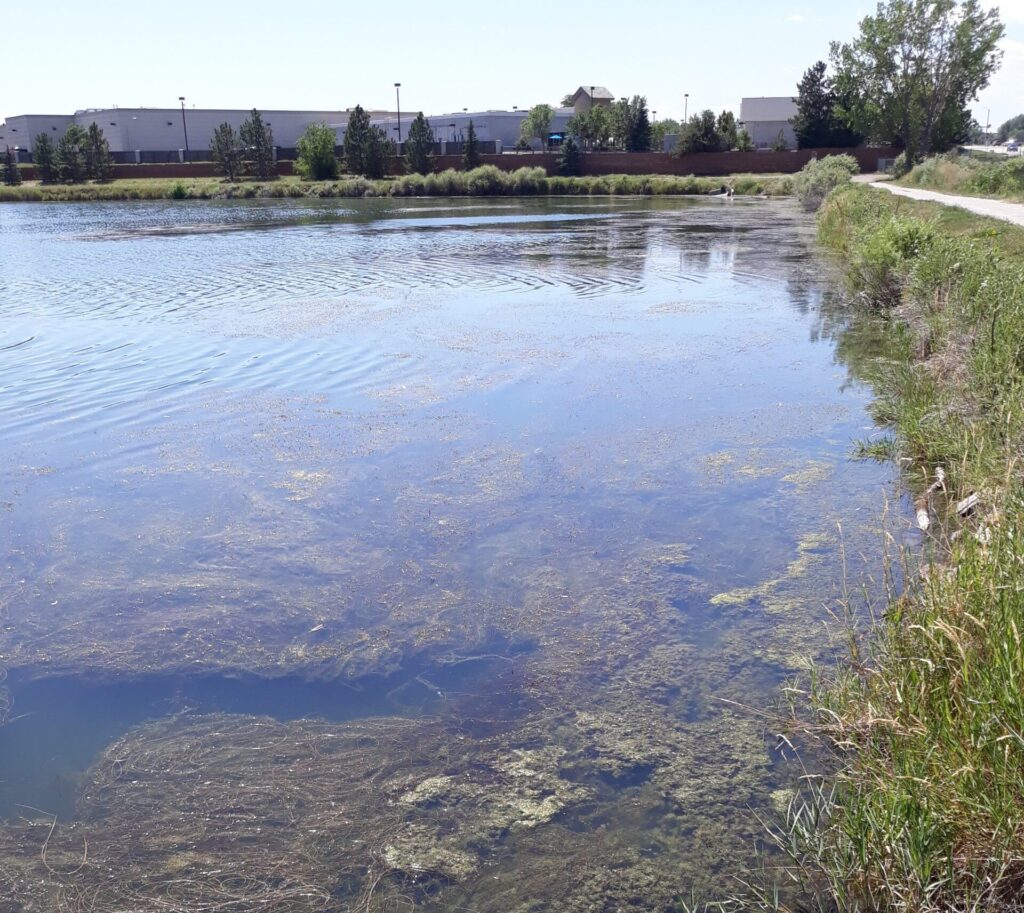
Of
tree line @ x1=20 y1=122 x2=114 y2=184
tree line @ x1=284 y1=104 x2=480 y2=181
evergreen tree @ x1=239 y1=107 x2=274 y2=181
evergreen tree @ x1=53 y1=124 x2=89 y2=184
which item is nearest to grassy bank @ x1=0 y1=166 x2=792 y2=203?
tree line @ x1=284 y1=104 x2=480 y2=181

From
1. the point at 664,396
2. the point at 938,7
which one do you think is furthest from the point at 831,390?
the point at 938,7

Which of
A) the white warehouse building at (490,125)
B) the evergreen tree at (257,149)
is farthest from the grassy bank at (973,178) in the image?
the white warehouse building at (490,125)

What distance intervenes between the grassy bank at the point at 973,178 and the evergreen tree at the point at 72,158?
2271 inches

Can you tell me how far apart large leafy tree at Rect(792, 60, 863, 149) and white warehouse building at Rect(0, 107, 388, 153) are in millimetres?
44782

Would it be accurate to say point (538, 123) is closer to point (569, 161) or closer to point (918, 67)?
point (569, 161)

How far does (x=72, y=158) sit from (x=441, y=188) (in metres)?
31.1

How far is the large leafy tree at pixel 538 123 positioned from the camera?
7838 centimetres

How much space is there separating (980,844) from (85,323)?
46.6 ft

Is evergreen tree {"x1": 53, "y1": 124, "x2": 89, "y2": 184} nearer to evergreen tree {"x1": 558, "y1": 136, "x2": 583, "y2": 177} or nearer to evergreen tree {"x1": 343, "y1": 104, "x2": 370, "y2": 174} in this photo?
evergreen tree {"x1": 343, "y1": 104, "x2": 370, "y2": 174}

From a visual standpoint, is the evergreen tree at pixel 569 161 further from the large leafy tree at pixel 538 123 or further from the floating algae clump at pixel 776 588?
the floating algae clump at pixel 776 588

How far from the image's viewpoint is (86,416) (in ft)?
30.3

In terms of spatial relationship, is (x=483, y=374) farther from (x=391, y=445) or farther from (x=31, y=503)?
(x=31, y=503)

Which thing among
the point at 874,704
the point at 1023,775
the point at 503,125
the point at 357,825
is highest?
the point at 503,125

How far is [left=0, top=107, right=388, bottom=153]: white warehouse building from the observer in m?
82.1
